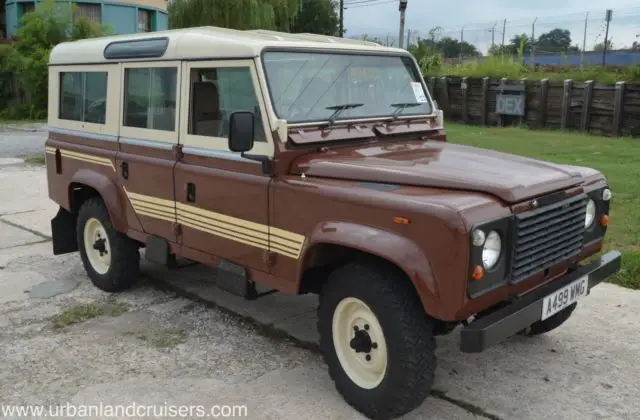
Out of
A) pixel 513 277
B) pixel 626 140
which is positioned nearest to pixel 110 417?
pixel 513 277

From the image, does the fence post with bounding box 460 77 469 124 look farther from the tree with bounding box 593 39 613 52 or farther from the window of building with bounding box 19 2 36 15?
the window of building with bounding box 19 2 36 15

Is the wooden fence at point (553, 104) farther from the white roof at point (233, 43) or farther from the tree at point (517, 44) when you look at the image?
the white roof at point (233, 43)

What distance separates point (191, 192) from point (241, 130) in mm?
984

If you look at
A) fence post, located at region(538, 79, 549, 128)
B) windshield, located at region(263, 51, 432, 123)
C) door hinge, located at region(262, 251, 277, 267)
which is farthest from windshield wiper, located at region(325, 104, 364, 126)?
fence post, located at region(538, 79, 549, 128)

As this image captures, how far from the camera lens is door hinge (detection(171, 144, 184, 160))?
4.67 metres

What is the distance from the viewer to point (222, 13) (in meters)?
28.5

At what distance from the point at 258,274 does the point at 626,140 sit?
528 inches

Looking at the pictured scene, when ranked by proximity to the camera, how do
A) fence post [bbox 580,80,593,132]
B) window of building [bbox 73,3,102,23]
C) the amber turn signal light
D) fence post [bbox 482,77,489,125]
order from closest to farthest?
the amber turn signal light < fence post [bbox 580,80,593,132] < fence post [bbox 482,77,489,125] < window of building [bbox 73,3,102,23]

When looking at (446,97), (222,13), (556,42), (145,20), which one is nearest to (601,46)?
(556,42)

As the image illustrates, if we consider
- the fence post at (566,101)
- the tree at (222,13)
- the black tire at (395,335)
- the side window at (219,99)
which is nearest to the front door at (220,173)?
the side window at (219,99)

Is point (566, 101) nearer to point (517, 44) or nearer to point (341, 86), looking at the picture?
point (517, 44)

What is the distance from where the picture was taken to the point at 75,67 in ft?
18.9

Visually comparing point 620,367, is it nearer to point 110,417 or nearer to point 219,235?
point 219,235

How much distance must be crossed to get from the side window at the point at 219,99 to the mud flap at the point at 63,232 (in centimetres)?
230
